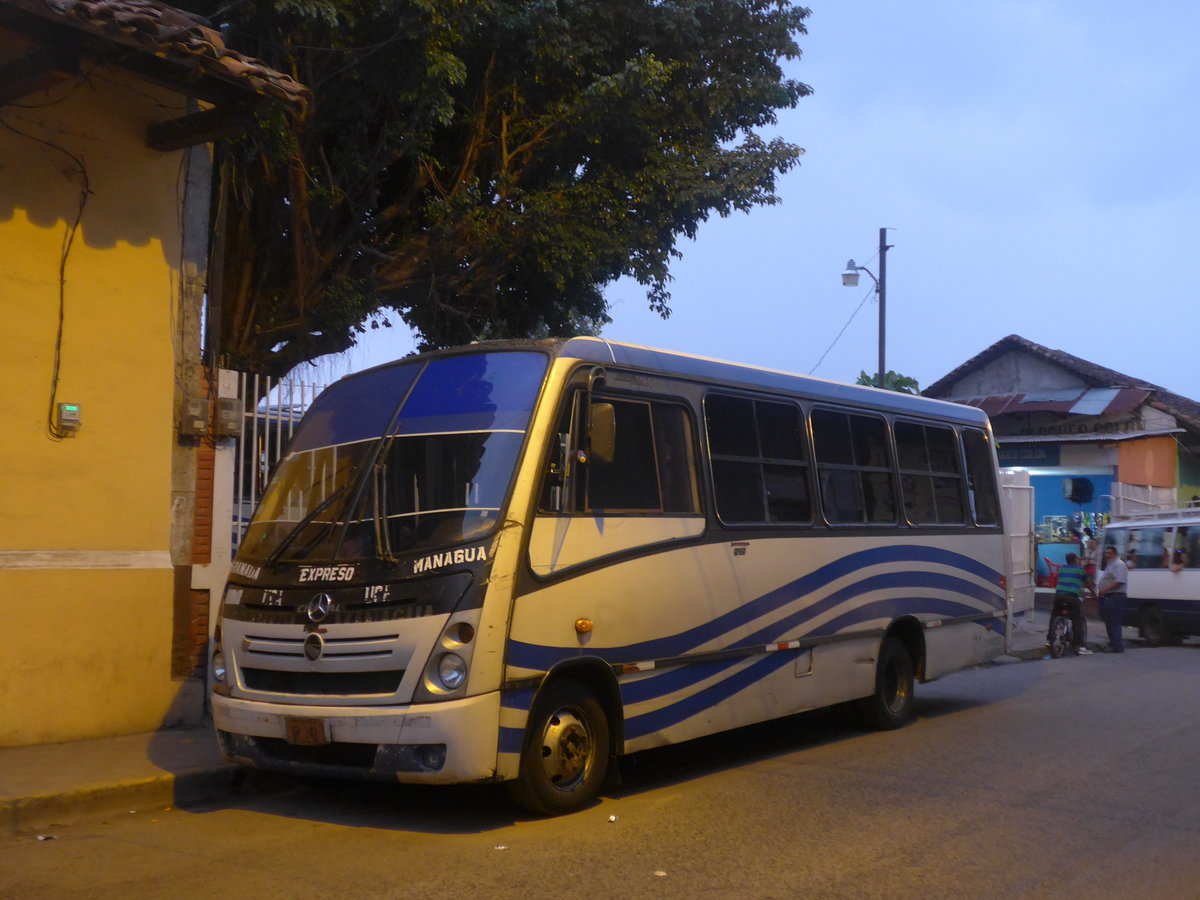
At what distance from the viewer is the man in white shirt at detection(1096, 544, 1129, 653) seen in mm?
19141

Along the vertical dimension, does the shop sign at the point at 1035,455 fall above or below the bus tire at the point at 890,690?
above

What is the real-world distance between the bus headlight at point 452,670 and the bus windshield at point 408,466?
2.20 feet

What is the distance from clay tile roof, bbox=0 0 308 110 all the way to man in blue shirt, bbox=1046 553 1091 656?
1390 centimetres

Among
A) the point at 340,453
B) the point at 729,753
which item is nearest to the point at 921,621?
the point at 729,753

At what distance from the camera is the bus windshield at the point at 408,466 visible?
6801 millimetres

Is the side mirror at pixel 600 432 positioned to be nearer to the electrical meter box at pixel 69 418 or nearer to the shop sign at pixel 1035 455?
the electrical meter box at pixel 69 418

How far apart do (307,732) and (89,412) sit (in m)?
3.67

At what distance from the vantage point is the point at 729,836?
21.4 ft

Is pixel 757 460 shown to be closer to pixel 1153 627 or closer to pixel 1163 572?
pixel 1163 572

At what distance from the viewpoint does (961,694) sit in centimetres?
1300

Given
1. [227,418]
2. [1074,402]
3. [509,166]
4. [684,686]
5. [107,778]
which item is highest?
[509,166]

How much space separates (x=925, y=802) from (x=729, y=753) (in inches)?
86.5

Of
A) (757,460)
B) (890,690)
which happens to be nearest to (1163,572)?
(890,690)

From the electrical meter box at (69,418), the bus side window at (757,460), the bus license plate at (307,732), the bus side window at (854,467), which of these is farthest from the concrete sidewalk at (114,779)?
the bus side window at (854,467)
